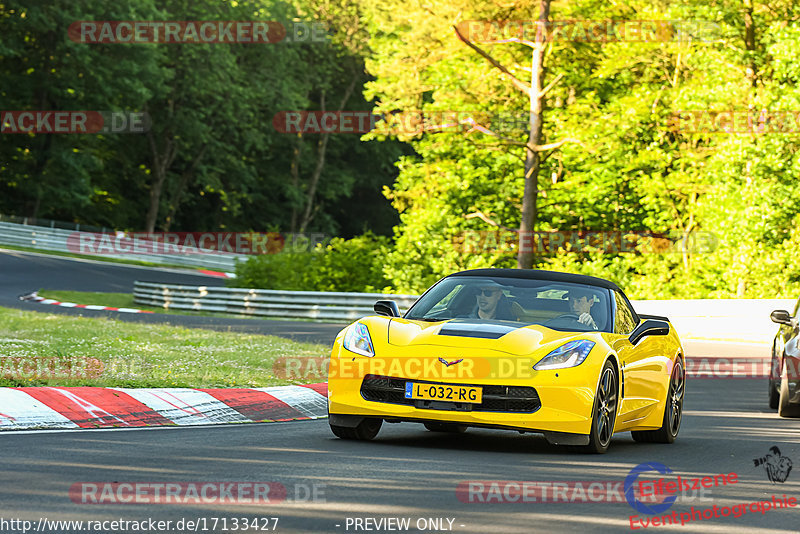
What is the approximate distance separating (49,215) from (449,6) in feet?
121

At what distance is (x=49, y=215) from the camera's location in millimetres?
69125

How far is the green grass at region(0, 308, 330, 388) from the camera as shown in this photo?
1232cm

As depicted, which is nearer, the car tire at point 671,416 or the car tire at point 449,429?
the car tire at point 449,429

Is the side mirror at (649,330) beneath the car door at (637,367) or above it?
above

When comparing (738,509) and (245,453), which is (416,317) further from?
(738,509)

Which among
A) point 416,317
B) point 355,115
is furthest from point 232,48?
point 416,317

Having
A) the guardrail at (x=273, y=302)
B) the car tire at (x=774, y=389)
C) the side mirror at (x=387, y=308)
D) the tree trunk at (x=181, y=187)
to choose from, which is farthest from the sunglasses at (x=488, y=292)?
the tree trunk at (x=181, y=187)

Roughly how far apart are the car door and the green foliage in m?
26.5

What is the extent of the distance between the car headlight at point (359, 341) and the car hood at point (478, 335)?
16 cm

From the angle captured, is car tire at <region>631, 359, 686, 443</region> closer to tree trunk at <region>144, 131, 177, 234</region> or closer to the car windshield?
the car windshield

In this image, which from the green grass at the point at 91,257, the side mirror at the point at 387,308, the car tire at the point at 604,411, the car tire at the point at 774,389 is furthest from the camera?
the green grass at the point at 91,257

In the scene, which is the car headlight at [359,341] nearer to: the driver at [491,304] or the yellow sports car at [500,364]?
the yellow sports car at [500,364]

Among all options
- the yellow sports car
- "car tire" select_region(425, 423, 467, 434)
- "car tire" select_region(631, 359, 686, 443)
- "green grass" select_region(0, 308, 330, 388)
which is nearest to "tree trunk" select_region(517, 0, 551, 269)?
"green grass" select_region(0, 308, 330, 388)

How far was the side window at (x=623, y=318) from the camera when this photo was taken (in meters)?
10.4
